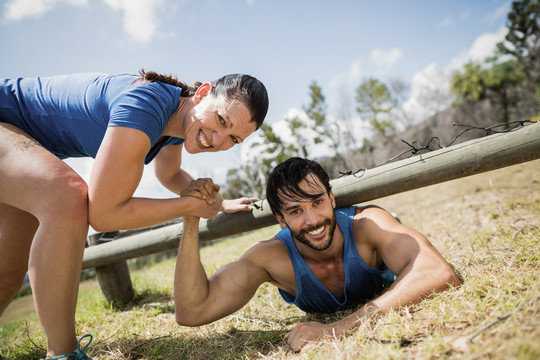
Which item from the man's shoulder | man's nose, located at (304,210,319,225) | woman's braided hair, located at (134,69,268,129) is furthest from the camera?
the man's shoulder

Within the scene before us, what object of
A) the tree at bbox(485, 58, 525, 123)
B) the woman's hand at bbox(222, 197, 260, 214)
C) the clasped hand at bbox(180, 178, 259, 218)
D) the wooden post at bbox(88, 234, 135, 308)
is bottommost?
the wooden post at bbox(88, 234, 135, 308)

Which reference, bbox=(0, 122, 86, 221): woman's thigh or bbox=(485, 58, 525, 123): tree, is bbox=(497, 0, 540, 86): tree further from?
bbox=(0, 122, 86, 221): woman's thigh

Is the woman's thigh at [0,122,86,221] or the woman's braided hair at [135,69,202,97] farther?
the woman's braided hair at [135,69,202,97]

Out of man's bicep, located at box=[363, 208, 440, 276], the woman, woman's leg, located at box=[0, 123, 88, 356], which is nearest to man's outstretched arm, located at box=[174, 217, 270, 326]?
the woman

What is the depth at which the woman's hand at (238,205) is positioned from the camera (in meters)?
2.72

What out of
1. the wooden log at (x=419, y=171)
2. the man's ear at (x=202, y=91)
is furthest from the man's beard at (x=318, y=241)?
the man's ear at (x=202, y=91)

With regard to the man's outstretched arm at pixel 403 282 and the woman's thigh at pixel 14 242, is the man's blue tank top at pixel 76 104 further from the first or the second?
the man's outstretched arm at pixel 403 282

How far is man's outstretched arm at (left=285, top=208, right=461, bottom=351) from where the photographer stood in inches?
72.0

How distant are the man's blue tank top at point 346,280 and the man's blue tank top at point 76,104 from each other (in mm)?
1356

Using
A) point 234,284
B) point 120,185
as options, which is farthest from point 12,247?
point 234,284

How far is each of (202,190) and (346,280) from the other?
1.20 meters

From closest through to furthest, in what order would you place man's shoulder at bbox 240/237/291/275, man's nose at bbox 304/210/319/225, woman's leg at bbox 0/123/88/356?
woman's leg at bbox 0/123/88/356, man's nose at bbox 304/210/319/225, man's shoulder at bbox 240/237/291/275

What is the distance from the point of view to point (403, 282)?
6.24 feet

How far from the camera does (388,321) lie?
66.6 inches
